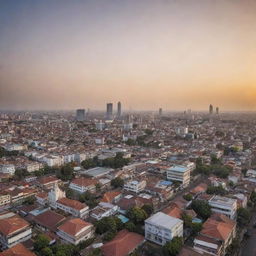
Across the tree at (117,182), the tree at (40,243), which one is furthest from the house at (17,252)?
the tree at (117,182)

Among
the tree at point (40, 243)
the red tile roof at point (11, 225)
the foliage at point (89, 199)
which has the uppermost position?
the red tile roof at point (11, 225)

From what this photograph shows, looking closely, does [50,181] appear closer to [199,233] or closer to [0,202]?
[0,202]

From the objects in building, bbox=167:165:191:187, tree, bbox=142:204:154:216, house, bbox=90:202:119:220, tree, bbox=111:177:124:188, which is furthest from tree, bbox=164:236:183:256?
building, bbox=167:165:191:187

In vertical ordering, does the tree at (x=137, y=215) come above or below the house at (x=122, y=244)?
above

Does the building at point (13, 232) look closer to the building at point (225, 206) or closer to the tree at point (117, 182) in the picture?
the tree at point (117, 182)

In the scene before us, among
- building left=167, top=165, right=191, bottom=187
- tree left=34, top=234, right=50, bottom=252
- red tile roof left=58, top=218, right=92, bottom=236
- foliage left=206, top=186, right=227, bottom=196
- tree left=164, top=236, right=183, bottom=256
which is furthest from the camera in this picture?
building left=167, top=165, right=191, bottom=187

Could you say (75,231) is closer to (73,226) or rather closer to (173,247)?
(73,226)

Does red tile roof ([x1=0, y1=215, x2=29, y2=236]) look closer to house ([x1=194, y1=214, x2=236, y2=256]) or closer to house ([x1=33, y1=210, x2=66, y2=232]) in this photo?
house ([x1=33, y1=210, x2=66, y2=232])

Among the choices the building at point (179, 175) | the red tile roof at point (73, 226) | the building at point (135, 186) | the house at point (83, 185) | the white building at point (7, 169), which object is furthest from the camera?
the white building at point (7, 169)
